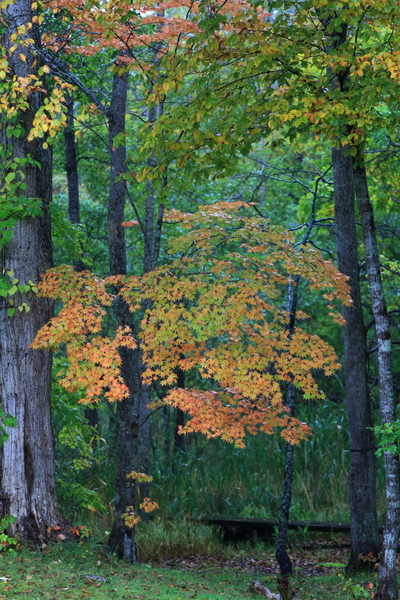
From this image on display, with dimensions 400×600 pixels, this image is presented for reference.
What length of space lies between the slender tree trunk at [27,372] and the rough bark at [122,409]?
0.72m

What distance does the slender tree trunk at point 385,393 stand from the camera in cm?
661

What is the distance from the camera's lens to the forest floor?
6.14 meters

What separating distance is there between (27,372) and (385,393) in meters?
3.99

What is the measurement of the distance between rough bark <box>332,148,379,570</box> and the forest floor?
1.63 ft

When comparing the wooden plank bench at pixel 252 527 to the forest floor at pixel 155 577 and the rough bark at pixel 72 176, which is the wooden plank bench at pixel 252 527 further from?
the rough bark at pixel 72 176

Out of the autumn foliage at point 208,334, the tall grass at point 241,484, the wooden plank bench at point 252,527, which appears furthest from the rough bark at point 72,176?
the wooden plank bench at point 252,527

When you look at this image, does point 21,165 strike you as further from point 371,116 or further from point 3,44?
point 371,116

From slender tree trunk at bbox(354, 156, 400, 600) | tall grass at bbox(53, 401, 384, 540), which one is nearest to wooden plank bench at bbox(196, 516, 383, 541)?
tall grass at bbox(53, 401, 384, 540)

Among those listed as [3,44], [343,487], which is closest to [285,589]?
[343,487]

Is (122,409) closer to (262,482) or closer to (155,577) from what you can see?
(155,577)

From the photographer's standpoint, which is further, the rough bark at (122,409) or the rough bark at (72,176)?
the rough bark at (72,176)

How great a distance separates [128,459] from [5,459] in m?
1.42

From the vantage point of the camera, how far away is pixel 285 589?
7293mm

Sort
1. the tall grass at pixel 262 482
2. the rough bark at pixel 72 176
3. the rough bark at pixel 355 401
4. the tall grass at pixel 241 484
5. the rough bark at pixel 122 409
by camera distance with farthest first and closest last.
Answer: the rough bark at pixel 72 176 → the tall grass at pixel 262 482 → the tall grass at pixel 241 484 → the rough bark at pixel 355 401 → the rough bark at pixel 122 409
